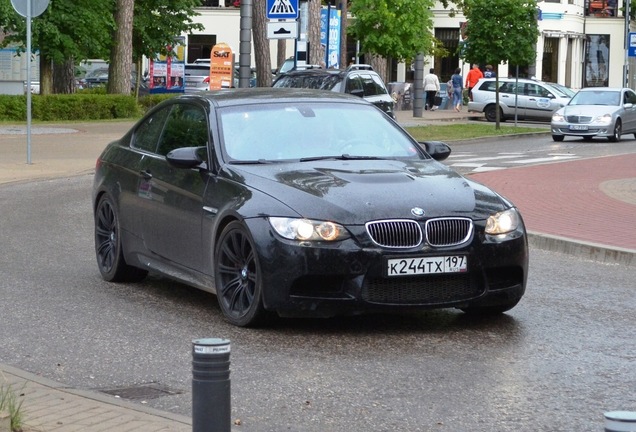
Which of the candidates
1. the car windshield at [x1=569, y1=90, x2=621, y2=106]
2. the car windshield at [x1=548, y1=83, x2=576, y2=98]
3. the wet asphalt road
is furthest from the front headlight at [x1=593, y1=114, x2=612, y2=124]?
the wet asphalt road

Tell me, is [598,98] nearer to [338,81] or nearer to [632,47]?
[338,81]

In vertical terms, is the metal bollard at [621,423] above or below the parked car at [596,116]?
above

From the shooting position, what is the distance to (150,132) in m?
10.4

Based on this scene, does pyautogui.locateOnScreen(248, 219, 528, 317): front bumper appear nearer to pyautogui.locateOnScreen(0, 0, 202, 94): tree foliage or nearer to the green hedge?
the green hedge

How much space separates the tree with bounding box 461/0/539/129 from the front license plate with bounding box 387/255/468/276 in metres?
30.4

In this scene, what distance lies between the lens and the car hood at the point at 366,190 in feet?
26.3

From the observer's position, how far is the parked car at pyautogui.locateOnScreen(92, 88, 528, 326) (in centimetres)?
800

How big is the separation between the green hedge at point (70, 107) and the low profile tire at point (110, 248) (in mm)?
24480

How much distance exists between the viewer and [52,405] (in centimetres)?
628

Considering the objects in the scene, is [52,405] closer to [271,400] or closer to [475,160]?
[271,400]

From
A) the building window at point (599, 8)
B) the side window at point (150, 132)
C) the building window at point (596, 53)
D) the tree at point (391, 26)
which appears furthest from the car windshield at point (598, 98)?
the building window at point (599, 8)

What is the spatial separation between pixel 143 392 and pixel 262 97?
334 cm

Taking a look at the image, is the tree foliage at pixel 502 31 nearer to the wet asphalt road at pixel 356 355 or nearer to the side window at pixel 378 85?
the side window at pixel 378 85

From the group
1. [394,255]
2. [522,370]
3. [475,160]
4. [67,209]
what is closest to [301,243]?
[394,255]
